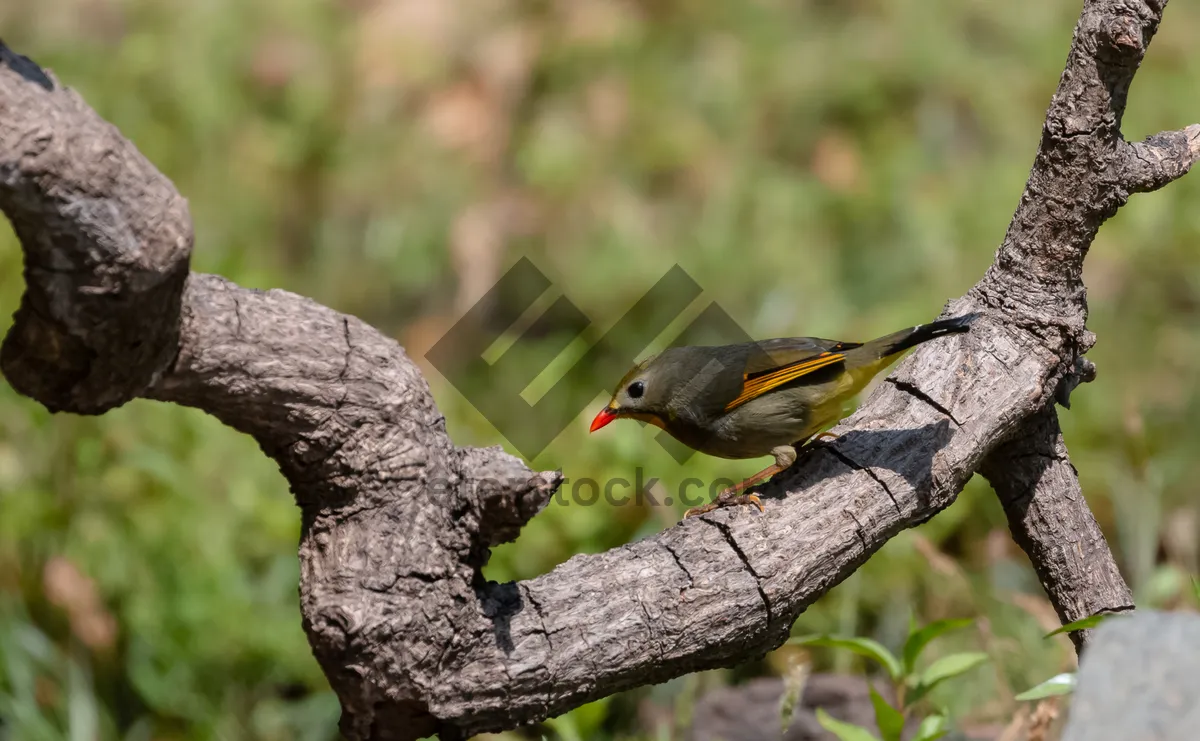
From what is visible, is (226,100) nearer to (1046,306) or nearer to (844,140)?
(844,140)

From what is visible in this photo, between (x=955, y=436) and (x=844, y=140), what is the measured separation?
5.02 meters

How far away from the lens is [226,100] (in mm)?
7555

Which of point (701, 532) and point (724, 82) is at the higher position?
point (724, 82)

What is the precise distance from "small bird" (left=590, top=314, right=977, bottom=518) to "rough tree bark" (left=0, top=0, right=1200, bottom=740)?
0.26 metres

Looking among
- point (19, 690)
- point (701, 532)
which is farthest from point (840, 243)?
point (19, 690)

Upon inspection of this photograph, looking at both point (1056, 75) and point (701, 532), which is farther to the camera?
point (1056, 75)

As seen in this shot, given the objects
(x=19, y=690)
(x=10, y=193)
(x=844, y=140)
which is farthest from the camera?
(x=844, y=140)

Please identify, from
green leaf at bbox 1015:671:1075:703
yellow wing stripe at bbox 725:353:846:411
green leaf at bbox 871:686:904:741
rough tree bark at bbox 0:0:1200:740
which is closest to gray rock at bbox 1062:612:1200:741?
green leaf at bbox 1015:671:1075:703

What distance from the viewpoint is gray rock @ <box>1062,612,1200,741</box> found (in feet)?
7.93

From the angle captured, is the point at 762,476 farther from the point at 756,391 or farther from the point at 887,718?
the point at 887,718

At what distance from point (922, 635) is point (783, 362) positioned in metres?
1.00

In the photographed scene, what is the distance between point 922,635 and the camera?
11.4 feet

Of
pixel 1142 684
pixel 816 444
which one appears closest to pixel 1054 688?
pixel 1142 684

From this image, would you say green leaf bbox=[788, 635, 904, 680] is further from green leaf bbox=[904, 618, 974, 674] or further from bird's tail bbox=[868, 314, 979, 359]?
bird's tail bbox=[868, 314, 979, 359]
